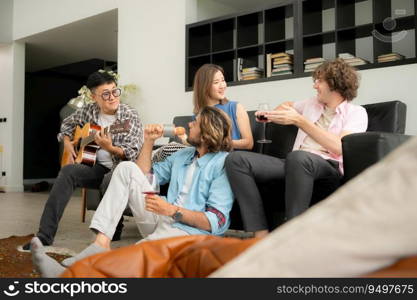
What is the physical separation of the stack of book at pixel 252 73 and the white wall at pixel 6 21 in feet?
16.1

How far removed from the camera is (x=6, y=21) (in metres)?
7.25

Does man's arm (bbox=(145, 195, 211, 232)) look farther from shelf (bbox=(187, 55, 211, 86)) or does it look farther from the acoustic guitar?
shelf (bbox=(187, 55, 211, 86))

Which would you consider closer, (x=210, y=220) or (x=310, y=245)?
(x=310, y=245)

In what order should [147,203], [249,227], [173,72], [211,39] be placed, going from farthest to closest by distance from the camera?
[173,72], [211,39], [249,227], [147,203]

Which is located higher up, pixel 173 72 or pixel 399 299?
pixel 173 72

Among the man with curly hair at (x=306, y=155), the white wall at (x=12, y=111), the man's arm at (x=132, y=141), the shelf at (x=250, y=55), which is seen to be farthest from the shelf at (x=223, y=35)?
the white wall at (x=12, y=111)

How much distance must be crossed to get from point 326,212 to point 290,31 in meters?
4.86

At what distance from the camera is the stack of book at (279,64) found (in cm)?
398

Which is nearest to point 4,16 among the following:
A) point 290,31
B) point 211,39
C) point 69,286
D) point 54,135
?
point 54,135

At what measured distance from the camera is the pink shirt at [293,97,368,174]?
227 centimetres

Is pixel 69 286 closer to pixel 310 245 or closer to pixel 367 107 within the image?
pixel 310 245

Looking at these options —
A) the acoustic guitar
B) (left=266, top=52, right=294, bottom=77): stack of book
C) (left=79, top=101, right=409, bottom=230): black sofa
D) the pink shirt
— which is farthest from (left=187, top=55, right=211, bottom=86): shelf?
the pink shirt

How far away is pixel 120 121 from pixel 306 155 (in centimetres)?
141

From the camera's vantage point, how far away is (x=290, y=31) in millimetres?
4926
